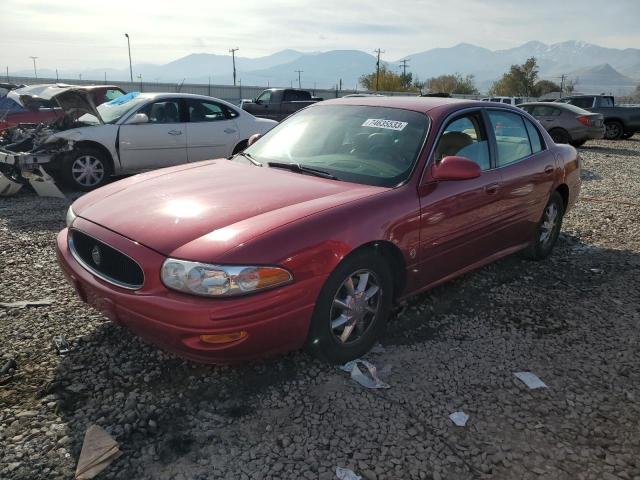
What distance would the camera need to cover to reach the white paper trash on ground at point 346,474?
2.17m

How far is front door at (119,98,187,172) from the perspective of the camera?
759 cm

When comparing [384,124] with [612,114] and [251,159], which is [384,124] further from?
[612,114]

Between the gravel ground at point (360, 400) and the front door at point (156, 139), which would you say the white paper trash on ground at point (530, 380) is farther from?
the front door at point (156, 139)

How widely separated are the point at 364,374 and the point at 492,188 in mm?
1793

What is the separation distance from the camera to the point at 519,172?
13.7 feet

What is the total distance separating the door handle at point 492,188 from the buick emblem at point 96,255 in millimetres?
2654

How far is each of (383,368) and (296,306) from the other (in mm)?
788

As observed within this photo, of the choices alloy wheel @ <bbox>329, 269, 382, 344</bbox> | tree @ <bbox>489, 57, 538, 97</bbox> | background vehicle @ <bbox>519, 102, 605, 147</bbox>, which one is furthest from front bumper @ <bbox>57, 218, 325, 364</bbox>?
tree @ <bbox>489, 57, 538, 97</bbox>

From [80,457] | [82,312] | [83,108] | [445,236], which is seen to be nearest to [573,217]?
[445,236]

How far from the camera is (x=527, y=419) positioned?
8.55ft

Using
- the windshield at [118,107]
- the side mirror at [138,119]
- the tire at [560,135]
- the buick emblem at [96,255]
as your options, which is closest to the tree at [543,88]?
the tire at [560,135]

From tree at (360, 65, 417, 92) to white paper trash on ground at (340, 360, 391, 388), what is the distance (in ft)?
246

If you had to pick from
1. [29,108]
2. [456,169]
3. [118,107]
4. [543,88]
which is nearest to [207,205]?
[456,169]

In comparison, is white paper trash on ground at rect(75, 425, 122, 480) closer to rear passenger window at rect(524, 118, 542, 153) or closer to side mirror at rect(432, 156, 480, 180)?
side mirror at rect(432, 156, 480, 180)
